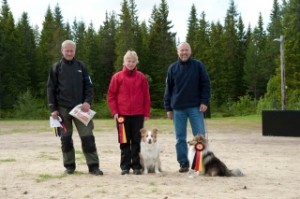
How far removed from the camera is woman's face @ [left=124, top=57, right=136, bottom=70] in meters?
7.55

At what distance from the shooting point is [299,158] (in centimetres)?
1020

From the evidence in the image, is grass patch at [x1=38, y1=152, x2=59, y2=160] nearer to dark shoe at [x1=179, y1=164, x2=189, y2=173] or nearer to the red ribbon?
the red ribbon

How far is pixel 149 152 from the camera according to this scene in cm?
770

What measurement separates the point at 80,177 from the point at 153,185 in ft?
4.24

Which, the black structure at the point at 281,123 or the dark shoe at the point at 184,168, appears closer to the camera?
the dark shoe at the point at 184,168

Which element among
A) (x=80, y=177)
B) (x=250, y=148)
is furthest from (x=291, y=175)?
(x=250, y=148)

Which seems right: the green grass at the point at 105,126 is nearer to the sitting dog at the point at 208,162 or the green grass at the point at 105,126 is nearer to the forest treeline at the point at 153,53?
the sitting dog at the point at 208,162

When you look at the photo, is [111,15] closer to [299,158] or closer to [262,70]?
[262,70]

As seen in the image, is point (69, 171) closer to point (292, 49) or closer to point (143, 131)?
point (143, 131)

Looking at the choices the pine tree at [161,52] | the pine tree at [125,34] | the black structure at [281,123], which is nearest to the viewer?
the black structure at [281,123]

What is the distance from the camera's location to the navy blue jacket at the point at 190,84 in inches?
305

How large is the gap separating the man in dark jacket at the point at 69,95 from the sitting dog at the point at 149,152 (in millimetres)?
705

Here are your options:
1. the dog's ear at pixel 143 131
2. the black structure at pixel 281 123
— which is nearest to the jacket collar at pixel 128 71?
the dog's ear at pixel 143 131

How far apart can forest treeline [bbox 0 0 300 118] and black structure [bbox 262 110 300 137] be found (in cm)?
3008
